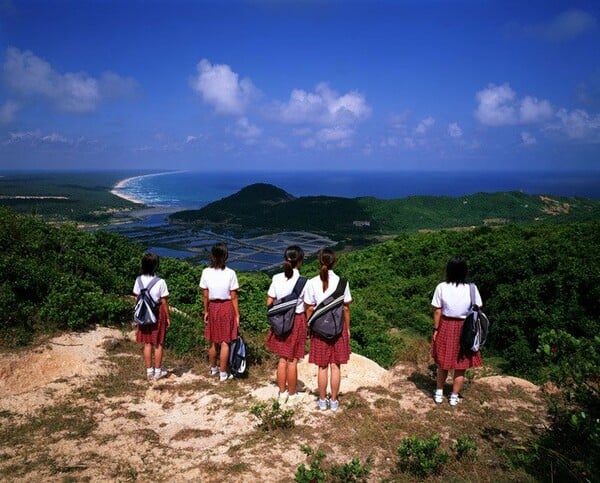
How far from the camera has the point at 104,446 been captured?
14.4 feet

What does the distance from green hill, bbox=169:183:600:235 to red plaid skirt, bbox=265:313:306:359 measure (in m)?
71.4

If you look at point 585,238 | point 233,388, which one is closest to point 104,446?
point 233,388

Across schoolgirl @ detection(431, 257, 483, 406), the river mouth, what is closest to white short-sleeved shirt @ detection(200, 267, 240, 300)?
schoolgirl @ detection(431, 257, 483, 406)

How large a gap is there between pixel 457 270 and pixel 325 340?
72.9 inches

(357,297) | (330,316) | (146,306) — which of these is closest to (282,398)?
(330,316)

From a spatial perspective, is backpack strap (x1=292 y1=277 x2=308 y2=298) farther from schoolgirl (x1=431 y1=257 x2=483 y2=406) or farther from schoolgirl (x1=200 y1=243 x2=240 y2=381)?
schoolgirl (x1=431 y1=257 x2=483 y2=406)

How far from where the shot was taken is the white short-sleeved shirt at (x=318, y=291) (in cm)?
490

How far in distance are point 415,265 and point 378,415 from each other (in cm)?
1138

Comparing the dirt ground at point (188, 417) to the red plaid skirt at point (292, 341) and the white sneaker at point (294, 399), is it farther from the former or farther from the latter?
the red plaid skirt at point (292, 341)

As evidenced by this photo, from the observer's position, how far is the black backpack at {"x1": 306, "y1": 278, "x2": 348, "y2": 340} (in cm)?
484

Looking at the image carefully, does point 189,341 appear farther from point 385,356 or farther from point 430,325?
point 430,325

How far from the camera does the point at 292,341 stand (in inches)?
205

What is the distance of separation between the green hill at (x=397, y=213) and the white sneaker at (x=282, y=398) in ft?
233

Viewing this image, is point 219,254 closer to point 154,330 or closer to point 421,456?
point 154,330
